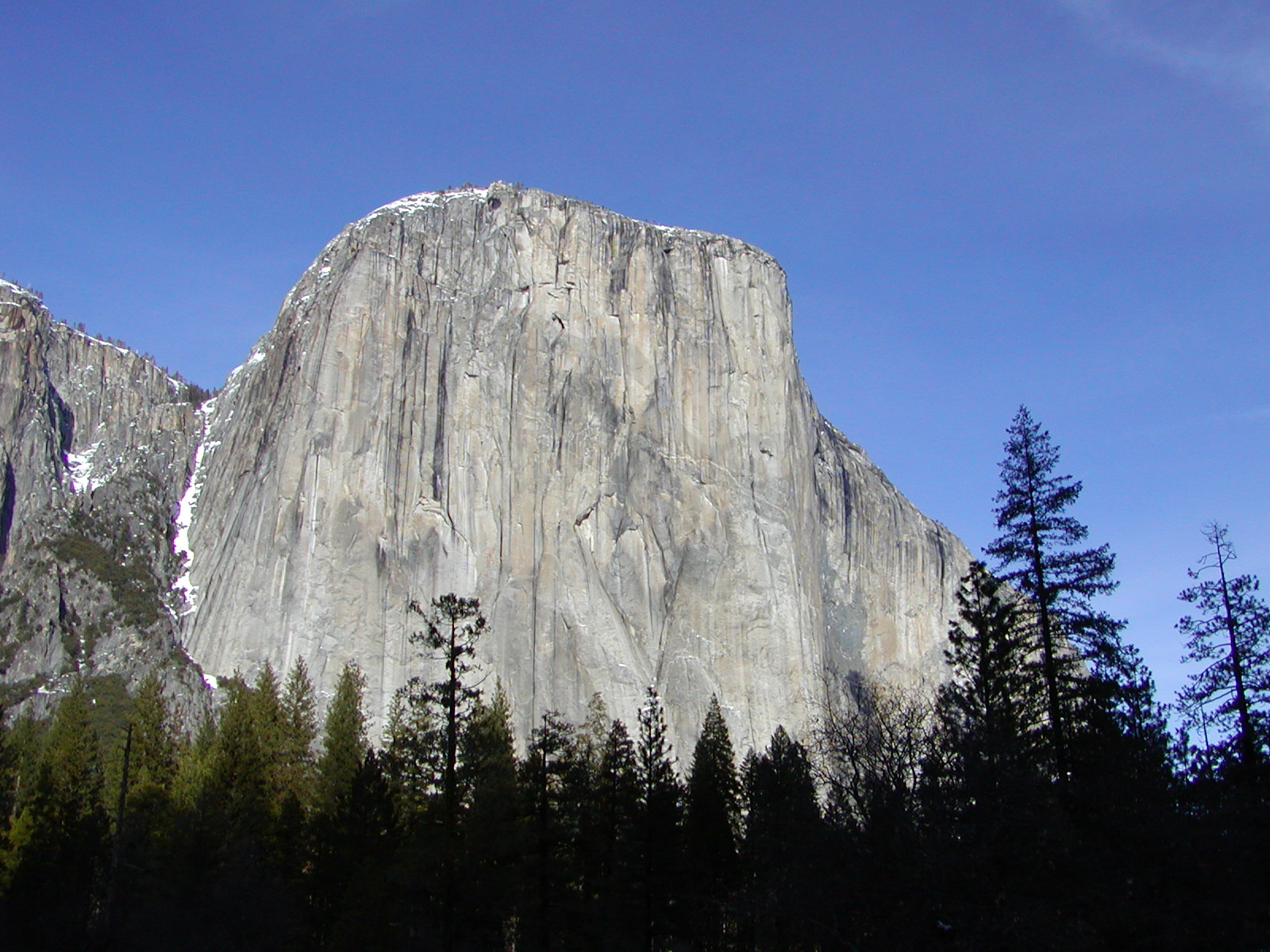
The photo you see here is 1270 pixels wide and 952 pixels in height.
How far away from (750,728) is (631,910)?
182ft

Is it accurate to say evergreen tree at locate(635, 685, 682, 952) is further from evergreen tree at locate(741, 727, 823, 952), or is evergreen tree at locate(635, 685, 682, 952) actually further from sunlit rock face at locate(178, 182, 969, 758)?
sunlit rock face at locate(178, 182, 969, 758)

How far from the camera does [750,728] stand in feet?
292

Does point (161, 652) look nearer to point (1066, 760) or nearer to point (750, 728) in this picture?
point (750, 728)

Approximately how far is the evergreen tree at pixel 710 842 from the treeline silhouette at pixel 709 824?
0.13 metres

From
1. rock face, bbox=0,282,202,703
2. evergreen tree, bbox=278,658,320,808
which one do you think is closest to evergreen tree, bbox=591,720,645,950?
evergreen tree, bbox=278,658,320,808

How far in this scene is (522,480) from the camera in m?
92.6

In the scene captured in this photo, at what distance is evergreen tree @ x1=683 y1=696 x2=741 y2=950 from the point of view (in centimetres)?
3500

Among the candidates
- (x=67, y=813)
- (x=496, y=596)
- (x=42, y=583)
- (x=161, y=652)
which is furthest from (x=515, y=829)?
(x=42, y=583)

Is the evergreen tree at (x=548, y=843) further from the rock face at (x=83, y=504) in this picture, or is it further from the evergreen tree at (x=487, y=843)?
the rock face at (x=83, y=504)

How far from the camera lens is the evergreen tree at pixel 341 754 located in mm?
43750

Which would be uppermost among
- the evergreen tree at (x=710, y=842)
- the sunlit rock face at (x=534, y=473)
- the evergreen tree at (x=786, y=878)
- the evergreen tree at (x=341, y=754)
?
the sunlit rock face at (x=534, y=473)

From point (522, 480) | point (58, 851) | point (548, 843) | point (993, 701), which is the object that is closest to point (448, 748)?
point (548, 843)

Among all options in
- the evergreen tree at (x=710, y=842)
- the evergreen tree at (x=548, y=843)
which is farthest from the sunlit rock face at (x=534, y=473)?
the evergreen tree at (x=548, y=843)

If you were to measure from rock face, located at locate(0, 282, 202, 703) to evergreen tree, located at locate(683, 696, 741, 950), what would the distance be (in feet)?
174
